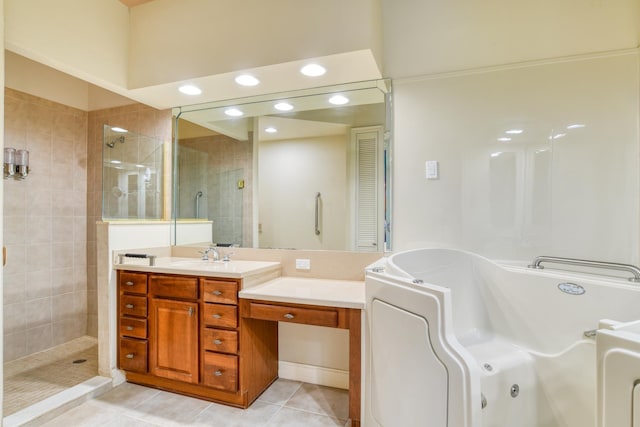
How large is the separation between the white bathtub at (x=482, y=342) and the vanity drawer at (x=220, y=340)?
2.83 feet

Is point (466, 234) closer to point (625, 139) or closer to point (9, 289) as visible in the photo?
point (625, 139)

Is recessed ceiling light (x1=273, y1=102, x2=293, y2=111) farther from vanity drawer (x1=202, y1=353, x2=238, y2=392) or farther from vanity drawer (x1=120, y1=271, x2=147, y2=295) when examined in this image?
vanity drawer (x1=202, y1=353, x2=238, y2=392)

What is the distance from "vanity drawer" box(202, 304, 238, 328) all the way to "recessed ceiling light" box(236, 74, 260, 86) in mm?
1611

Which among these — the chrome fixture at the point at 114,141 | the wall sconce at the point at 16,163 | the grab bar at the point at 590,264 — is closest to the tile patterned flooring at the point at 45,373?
the wall sconce at the point at 16,163

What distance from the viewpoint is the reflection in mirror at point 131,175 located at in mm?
2740

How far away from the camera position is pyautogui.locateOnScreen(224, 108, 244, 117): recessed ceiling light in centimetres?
282

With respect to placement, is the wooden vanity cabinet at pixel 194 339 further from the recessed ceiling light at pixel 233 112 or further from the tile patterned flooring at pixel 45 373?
the recessed ceiling light at pixel 233 112

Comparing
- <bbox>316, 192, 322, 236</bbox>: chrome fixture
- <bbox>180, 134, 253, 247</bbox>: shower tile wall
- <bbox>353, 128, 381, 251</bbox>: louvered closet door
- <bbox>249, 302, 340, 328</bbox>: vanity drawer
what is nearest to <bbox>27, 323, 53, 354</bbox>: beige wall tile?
<bbox>180, 134, 253, 247</bbox>: shower tile wall

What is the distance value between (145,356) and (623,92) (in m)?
3.58

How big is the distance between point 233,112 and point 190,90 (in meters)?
0.41

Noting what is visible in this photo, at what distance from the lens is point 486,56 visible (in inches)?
83.5

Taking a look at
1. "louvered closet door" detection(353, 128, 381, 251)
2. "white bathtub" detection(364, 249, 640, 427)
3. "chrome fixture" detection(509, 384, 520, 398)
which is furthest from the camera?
"louvered closet door" detection(353, 128, 381, 251)

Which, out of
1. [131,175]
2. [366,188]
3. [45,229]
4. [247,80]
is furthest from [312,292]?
[45,229]

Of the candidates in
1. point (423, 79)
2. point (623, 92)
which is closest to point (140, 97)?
point (423, 79)
